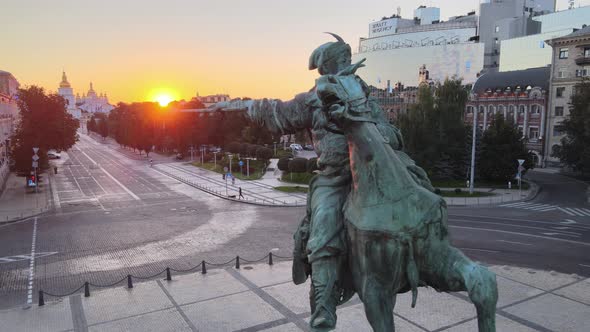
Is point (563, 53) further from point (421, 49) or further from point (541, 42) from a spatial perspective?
point (421, 49)

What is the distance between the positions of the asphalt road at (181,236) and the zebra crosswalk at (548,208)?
0.15 meters

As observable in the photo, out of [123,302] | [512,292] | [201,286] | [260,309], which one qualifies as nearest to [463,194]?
[512,292]

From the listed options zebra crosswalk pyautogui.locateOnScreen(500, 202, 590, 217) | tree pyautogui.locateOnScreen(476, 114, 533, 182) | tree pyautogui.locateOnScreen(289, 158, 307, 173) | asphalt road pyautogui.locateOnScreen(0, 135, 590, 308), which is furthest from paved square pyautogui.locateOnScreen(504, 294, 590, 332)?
tree pyautogui.locateOnScreen(289, 158, 307, 173)

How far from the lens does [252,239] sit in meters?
24.6

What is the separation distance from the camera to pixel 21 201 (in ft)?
124

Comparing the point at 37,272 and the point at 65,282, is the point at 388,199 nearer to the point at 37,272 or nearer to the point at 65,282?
the point at 65,282

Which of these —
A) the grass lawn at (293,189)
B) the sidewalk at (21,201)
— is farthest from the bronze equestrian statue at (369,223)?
the grass lawn at (293,189)

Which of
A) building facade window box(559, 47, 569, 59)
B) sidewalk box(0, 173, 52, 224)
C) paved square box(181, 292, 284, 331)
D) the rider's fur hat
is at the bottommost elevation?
sidewalk box(0, 173, 52, 224)

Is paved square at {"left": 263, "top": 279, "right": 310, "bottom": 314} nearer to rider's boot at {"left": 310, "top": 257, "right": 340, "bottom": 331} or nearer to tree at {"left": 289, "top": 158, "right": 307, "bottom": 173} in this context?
rider's boot at {"left": 310, "top": 257, "right": 340, "bottom": 331}

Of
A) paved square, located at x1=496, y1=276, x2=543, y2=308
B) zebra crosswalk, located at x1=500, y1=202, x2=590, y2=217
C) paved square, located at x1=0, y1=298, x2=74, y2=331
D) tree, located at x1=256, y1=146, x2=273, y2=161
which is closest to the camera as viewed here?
paved square, located at x1=0, y1=298, x2=74, y2=331

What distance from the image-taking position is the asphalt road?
19.3 meters

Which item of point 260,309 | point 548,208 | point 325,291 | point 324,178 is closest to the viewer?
point 325,291

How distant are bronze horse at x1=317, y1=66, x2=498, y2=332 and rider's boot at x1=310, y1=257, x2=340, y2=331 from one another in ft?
1.67

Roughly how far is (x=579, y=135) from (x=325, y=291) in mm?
43874
